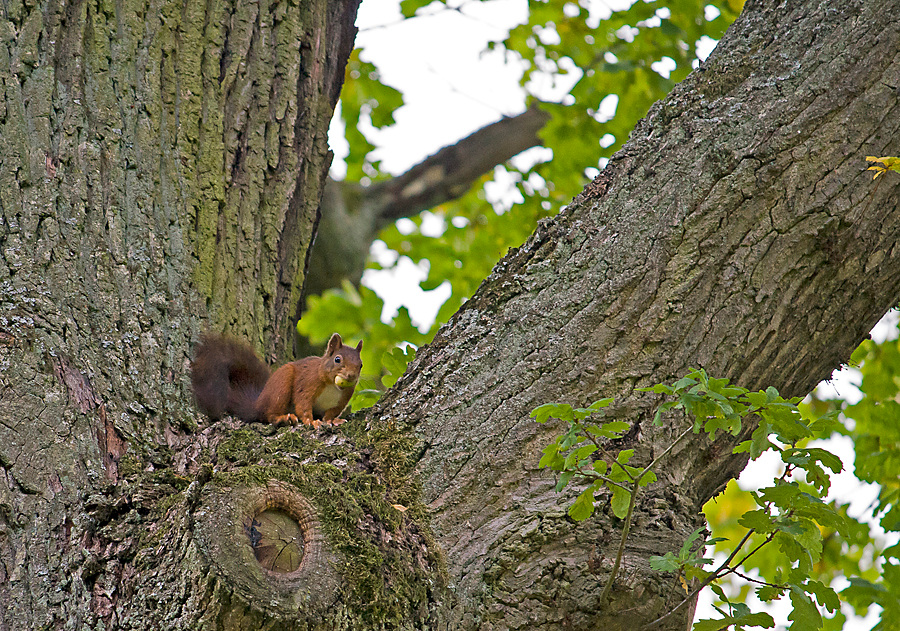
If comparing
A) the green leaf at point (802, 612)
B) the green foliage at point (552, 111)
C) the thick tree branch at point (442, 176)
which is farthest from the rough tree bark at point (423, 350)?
the thick tree branch at point (442, 176)

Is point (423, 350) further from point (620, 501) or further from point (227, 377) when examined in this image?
point (620, 501)

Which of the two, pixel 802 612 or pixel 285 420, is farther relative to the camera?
pixel 285 420

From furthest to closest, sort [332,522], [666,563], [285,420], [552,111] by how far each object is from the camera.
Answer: [552,111]
[285,420]
[332,522]
[666,563]

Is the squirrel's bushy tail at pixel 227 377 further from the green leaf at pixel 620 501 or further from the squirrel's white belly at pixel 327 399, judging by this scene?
the green leaf at pixel 620 501

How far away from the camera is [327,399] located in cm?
297

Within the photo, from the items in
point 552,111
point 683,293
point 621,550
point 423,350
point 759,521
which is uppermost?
point 552,111

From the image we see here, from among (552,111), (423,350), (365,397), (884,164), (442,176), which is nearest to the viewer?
(884,164)

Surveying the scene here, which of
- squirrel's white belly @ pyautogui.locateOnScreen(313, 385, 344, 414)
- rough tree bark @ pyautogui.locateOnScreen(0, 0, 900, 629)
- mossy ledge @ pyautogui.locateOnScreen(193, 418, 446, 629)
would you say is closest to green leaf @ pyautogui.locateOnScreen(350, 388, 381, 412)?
squirrel's white belly @ pyautogui.locateOnScreen(313, 385, 344, 414)

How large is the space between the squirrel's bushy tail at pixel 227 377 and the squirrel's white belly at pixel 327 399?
50 centimetres

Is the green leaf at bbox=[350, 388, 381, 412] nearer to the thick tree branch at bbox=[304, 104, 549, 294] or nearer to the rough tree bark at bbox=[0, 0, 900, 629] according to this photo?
the rough tree bark at bbox=[0, 0, 900, 629]

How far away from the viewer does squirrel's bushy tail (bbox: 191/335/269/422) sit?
1950 millimetres

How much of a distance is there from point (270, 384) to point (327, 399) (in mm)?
544

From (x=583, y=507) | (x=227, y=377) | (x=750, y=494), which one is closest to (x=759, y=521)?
(x=750, y=494)

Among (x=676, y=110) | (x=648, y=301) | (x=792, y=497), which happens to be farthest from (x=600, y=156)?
(x=792, y=497)
